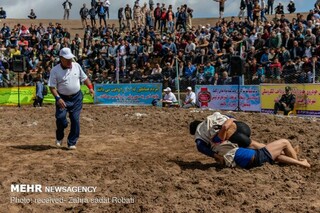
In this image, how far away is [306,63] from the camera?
1861 cm

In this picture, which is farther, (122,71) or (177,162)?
(122,71)

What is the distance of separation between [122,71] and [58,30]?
8.99 m

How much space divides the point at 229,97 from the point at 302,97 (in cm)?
361

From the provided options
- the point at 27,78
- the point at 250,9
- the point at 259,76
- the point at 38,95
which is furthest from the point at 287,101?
the point at 27,78

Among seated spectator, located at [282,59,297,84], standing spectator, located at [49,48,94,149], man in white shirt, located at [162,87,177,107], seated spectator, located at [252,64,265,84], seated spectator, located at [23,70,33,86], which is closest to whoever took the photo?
standing spectator, located at [49,48,94,149]

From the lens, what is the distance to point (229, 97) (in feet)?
65.5

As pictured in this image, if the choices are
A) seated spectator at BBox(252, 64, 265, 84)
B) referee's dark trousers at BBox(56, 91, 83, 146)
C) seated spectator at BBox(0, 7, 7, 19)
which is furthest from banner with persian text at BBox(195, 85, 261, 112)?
seated spectator at BBox(0, 7, 7, 19)

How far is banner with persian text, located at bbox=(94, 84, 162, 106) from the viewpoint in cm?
2278

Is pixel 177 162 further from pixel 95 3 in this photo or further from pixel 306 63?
pixel 95 3

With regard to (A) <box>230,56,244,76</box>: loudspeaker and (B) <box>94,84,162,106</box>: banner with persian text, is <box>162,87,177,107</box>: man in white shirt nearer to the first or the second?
(B) <box>94,84,162,106</box>: banner with persian text

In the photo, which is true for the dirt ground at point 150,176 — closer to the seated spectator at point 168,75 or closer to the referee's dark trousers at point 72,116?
the referee's dark trousers at point 72,116

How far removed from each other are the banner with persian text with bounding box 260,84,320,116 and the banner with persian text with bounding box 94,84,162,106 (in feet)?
19.8

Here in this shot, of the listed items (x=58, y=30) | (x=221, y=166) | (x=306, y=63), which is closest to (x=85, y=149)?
(x=221, y=166)

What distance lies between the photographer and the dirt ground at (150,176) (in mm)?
5695
